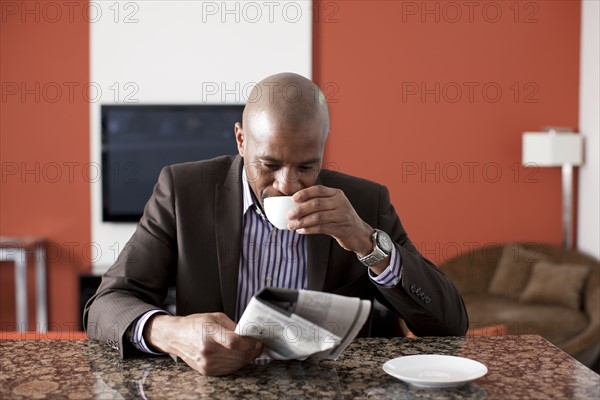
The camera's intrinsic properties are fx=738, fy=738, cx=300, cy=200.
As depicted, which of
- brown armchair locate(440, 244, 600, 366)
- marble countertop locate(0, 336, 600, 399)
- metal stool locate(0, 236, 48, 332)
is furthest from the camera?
metal stool locate(0, 236, 48, 332)

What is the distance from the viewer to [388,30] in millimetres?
4832

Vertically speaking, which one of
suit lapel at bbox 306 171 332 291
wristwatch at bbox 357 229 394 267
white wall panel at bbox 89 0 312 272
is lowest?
suit lapel at bbox 306 171 332 291

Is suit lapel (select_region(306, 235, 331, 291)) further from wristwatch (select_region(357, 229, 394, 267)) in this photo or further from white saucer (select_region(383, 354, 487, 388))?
white saucer (select_region(383, 354, 487, 388))

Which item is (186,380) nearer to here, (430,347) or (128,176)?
(430,347)

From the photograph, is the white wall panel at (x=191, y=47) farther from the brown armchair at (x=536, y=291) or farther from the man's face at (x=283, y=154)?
Result: the man's face at (x=283, y=154)

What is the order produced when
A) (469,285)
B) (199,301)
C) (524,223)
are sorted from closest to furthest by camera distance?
(199,301)
(469,285)
(524,223)

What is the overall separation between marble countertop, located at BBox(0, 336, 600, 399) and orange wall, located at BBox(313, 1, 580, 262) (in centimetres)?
341

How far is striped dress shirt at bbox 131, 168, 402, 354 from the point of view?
191cm

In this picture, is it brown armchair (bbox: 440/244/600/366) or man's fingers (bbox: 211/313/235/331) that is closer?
man's fingers (bbox: 211/313/235/331)

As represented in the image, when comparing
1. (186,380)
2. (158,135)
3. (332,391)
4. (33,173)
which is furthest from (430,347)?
(33,173)

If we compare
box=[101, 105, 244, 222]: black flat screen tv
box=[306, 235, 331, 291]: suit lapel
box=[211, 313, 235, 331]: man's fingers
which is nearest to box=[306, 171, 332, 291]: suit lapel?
box=[306, 235, 331, 291]: suit lapel

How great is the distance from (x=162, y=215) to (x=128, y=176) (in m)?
2.95

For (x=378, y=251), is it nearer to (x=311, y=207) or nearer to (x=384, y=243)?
(x=384, y=243)

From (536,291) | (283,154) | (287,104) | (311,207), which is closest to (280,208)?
(311,207)
